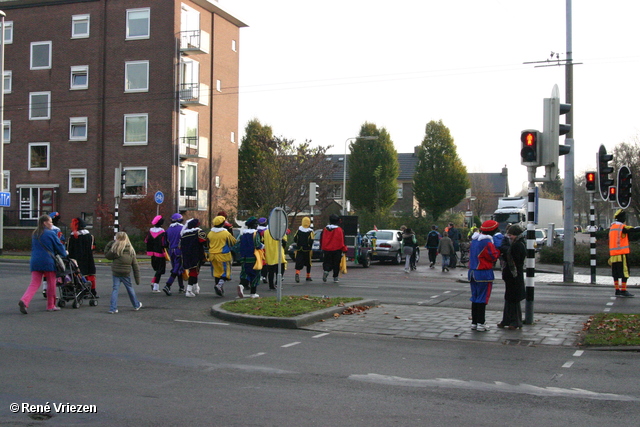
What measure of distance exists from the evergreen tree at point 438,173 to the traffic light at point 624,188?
4937 cm

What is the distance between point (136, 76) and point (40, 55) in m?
6.86

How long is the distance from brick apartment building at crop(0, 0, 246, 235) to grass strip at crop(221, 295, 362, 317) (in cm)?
2549

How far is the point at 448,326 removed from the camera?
10711mm

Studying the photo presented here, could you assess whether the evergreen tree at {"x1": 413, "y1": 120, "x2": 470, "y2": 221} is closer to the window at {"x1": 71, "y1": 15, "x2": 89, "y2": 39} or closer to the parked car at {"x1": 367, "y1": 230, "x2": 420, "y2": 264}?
the parked car at {"x1": 367, "y1": 230, "x2": 420, "y2": 264}

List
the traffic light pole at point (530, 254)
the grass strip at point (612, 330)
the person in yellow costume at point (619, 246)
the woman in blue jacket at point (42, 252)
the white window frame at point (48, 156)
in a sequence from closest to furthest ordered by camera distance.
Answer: the grass strip at point (612, 330), the traffic light pole at point (530, 254), the woman in blue jacket at point (42, 252), the person in yellow costume at point (619, 246), the white window frame at point (48, 156)

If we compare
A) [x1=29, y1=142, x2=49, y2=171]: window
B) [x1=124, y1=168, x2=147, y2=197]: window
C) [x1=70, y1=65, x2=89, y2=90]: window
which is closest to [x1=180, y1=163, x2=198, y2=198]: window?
[x1=124, y1=168, x2=147, y2=197]: window

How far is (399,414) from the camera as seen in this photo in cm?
557

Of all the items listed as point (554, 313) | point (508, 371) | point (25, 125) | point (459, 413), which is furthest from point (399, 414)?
point (25, 125)

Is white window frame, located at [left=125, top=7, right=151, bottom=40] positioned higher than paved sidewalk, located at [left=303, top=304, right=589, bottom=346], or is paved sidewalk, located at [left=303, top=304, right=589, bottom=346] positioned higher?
white window frame, located at [left=125, top=7, right=151, bottom=40]

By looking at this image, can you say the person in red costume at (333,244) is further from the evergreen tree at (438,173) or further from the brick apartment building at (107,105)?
the evergreen tree at (438,173)

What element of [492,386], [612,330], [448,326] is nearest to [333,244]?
[448,326]

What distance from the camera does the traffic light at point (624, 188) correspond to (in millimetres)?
17484

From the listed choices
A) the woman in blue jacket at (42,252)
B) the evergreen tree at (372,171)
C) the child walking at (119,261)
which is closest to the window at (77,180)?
the woman in blue jacket at (42,252)

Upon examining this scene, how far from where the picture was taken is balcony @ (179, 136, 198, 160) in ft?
127
